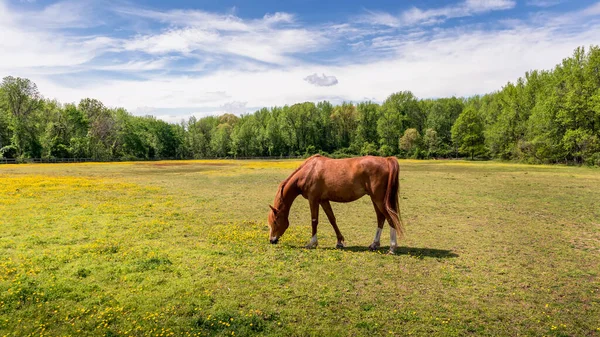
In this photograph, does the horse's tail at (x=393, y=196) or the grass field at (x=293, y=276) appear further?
the horse's tail at (x=393, y=196)

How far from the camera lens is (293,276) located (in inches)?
318

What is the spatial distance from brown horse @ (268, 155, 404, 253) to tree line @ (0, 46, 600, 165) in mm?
51769

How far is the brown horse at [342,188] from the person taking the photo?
32.7 ft

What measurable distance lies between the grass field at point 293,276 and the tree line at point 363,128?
4714cm

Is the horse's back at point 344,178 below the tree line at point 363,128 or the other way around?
below

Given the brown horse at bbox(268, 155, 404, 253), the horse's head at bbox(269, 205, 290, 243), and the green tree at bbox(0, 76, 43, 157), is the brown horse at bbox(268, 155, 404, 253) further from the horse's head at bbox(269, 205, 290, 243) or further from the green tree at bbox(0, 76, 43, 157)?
the green tree at bbox(0, 76, 43, 157)

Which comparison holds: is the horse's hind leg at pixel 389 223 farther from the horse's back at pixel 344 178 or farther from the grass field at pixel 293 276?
the horse's back at pixel 344 178

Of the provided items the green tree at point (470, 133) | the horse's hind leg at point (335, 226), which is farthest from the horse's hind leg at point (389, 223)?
the green tree at point (470, 133)

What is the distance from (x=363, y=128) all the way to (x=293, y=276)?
10225 cm

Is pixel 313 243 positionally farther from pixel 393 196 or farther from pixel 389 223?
pixel 393 196

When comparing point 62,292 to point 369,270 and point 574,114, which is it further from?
point 574,114

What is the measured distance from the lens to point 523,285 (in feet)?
24.8

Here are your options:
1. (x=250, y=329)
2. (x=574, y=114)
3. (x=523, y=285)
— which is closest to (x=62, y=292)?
(x=250, y=329)

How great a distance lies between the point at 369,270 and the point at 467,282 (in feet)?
7.71
